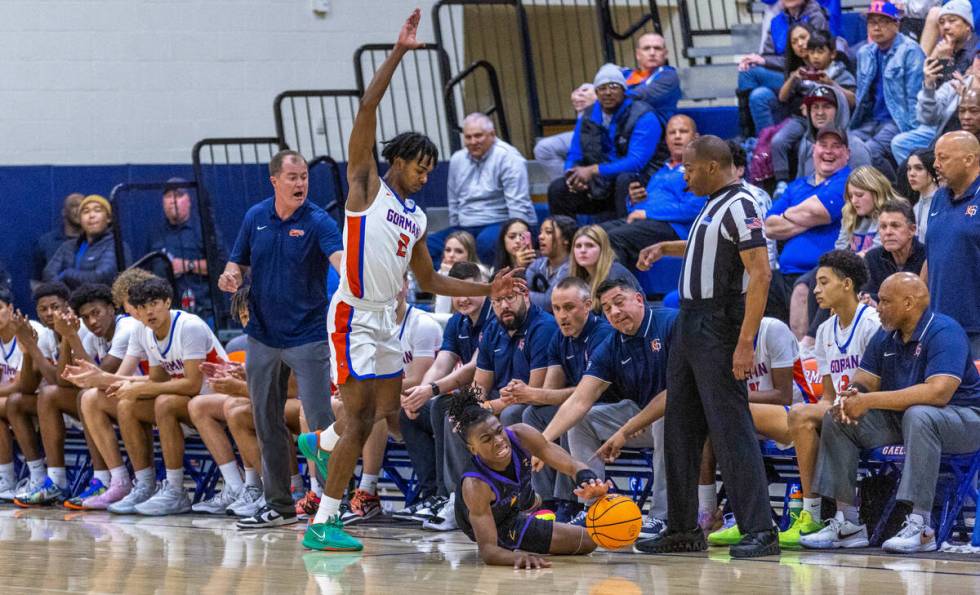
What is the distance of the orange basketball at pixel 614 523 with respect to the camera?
6.15 meters

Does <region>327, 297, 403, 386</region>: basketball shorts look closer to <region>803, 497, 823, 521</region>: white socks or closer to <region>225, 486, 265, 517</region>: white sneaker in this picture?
<region>225, 486, 265, 517</region>: white sneaker

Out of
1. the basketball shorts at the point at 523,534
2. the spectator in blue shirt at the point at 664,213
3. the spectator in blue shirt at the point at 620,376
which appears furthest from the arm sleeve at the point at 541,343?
the basketball shorts at the point at 523,534

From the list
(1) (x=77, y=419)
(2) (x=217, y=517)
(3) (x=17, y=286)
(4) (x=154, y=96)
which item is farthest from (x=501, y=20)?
(2) (x=217, y=517)

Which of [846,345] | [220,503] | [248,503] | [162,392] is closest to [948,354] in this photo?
[846,345]

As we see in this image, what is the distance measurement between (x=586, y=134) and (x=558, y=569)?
5.15 meters

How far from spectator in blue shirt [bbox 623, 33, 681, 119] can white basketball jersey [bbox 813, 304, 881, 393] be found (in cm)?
388

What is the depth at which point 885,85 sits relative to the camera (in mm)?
9422

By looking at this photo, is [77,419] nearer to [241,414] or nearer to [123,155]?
[241,414]

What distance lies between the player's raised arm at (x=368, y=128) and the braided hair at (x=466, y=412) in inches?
37.6

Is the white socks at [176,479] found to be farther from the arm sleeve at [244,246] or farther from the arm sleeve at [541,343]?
the arm sleeve at [541,343]

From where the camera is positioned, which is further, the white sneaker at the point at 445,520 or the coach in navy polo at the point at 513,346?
the coach in navy polo at the point at 513,346

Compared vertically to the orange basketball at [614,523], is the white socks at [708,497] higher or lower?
lower

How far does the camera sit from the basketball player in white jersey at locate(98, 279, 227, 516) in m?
8.86

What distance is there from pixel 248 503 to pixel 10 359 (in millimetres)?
2861
